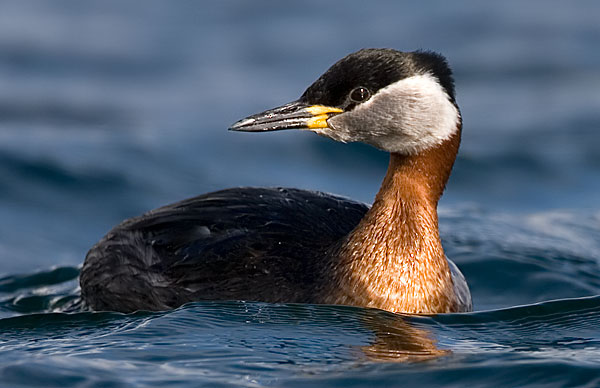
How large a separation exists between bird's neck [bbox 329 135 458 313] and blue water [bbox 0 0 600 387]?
0.15 meters

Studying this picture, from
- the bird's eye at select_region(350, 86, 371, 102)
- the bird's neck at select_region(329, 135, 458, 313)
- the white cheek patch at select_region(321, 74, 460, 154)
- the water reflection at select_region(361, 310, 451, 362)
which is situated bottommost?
the water reflection at select_region(361, 310, 451, 362)

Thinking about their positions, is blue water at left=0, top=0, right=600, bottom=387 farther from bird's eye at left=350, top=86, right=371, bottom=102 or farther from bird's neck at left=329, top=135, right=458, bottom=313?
bird's eye at left=350, top=86, right=371, bottom=102

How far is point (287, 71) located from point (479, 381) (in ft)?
29.5

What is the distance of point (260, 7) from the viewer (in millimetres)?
17578

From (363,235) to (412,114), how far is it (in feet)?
2.80

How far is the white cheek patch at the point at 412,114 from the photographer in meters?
7.80

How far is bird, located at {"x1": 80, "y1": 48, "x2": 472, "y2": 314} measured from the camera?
25.5 feet

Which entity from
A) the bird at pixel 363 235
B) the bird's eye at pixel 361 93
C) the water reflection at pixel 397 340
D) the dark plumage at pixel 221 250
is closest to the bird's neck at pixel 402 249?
the bird at pixel 363 235

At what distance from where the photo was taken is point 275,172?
12852 mm

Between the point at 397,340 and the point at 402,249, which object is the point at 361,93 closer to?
the point at 402,249

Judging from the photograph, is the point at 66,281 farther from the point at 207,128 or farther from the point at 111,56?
the point at 111,56

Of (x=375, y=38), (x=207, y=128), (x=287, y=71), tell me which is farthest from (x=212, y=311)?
(x=375, y=38)

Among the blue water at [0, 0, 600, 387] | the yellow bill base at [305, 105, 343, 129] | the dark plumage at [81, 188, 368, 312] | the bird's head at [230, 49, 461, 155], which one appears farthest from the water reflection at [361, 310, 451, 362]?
the yellow bill base at [305, 105, 343, 129]

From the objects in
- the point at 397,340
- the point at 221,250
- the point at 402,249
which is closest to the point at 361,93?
the point at 402,249
